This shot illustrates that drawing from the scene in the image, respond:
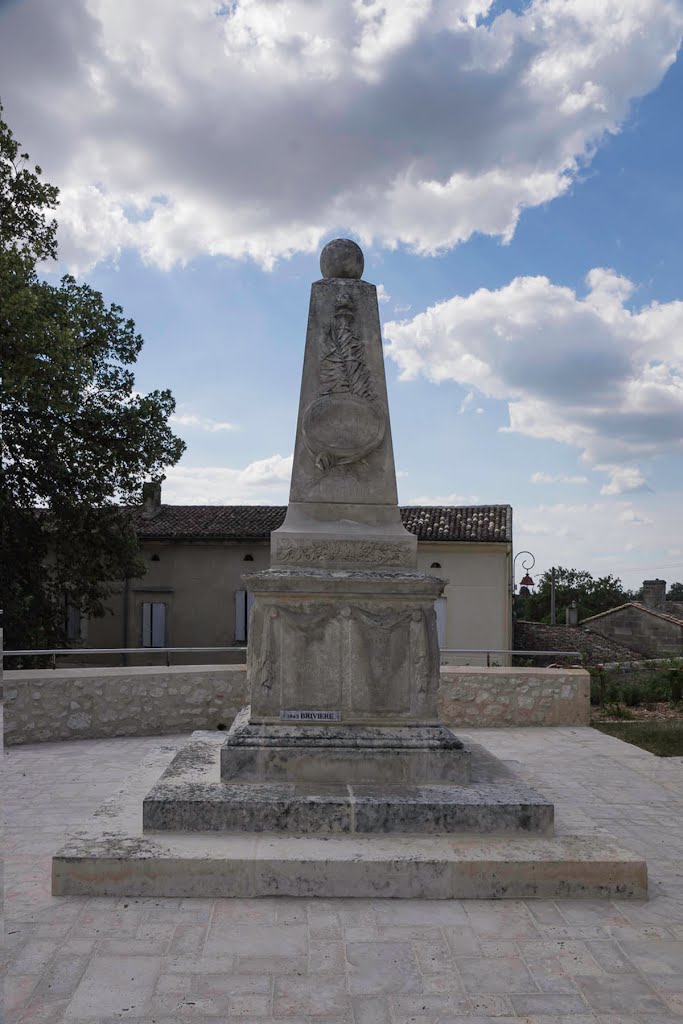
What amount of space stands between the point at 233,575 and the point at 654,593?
19729mm

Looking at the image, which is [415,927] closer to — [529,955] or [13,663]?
[529,955]

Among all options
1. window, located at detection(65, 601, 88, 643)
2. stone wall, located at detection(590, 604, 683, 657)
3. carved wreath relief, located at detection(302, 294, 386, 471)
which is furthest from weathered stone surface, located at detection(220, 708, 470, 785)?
stone wall, located at detection(590, 604, 683, 657)

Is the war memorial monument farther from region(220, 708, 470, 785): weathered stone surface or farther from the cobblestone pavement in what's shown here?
the cobblestone pavement

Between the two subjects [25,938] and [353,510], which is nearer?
[25,938]

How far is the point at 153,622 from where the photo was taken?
22891 millimetres

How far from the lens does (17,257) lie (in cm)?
1349

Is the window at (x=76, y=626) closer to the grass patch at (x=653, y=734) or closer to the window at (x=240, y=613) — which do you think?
the window at (x=240, y=613)

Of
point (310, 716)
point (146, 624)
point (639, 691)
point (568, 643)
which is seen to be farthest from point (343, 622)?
point (568, 643)

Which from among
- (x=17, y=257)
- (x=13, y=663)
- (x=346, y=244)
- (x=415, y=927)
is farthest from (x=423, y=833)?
(x=17, y=257)

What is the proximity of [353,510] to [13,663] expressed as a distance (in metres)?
9.52

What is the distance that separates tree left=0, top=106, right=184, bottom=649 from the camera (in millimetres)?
14250

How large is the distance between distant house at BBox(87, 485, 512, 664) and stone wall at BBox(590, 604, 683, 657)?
780 cm

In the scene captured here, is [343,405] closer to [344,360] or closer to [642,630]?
[344,360]

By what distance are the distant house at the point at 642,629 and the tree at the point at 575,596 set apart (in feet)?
54.8
